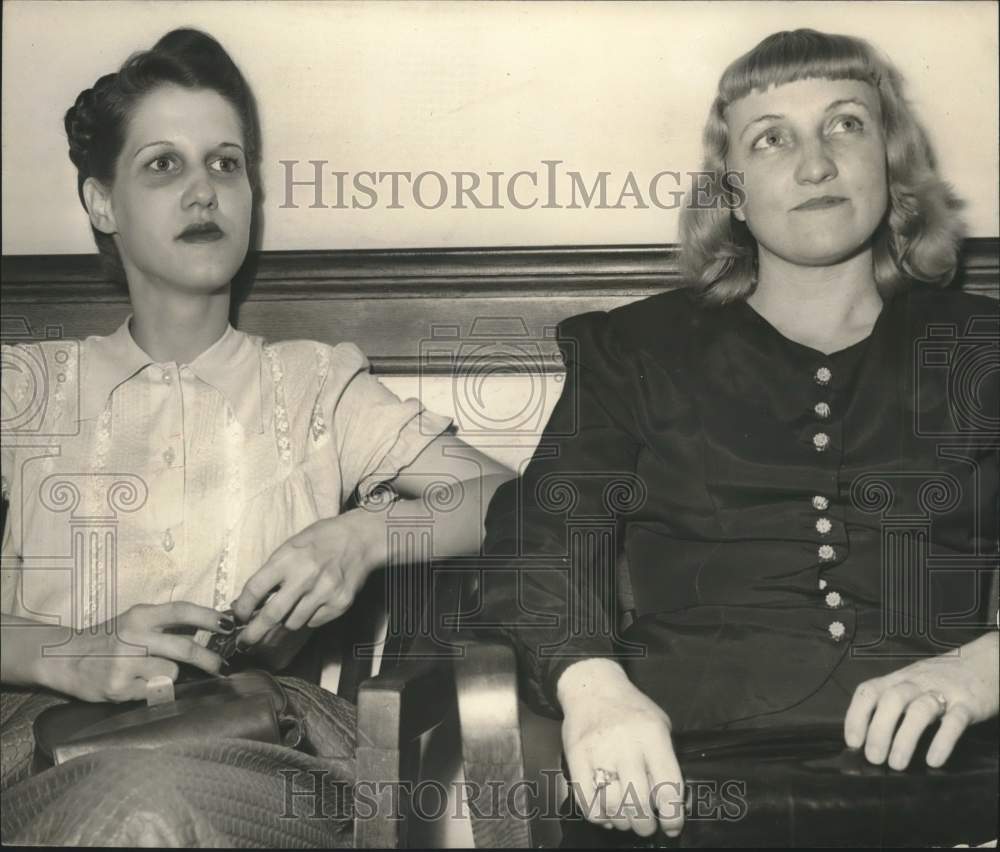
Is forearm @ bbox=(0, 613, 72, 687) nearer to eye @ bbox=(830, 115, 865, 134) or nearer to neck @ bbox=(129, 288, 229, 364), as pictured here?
neck @ bbox=(129, 288, 229, 364)

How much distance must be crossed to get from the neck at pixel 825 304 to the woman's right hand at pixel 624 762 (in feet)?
1.61

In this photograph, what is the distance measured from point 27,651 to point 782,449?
86 centimetres

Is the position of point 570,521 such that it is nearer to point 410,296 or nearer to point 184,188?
point 410,296

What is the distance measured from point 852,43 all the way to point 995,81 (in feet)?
1.04

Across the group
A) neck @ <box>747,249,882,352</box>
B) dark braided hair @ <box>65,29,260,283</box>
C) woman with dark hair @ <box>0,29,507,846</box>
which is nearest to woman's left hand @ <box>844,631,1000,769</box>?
neck @ <box>747,249,882,352</box>

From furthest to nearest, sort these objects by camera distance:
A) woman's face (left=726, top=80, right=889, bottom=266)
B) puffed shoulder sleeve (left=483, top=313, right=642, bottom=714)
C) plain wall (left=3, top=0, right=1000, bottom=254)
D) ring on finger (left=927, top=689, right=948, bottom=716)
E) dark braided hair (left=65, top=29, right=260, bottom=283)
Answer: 1. plain wall (left=3, top=0, right=1000, bottom=254)
2. dark braided hair (left=65, top=29, right=260, bottom=283)
3. woman's face (left=726, top=80, right=889, bottom=266)
4. puffed shoulder sleeve (left=483, top=313, right=642, bottom=714)
5. ring on finger (left=927, top=689, right=948, bottom=716)

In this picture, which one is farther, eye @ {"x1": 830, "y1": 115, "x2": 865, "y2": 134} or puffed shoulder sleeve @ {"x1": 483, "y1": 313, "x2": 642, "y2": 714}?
eye @ {"x1": 830, "y1": 115, "x2": 865, "y2": 134}

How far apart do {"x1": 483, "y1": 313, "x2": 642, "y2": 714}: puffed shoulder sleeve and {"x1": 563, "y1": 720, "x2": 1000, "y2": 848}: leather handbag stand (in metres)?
0.18

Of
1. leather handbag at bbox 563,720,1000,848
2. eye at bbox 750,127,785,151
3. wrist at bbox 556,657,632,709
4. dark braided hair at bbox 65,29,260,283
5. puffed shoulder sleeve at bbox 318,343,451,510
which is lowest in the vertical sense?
leather handbag at bbox 563,720,1000,848

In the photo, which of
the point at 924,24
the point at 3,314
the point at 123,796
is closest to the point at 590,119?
the point at 924,24

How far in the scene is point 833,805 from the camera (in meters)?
1.14

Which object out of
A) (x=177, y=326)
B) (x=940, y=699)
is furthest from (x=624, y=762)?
(x=177, y=326)

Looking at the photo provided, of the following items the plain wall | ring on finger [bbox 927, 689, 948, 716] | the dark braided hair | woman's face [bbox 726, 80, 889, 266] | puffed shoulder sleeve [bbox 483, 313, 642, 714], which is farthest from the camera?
the plain wall

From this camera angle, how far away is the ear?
1.56 m
